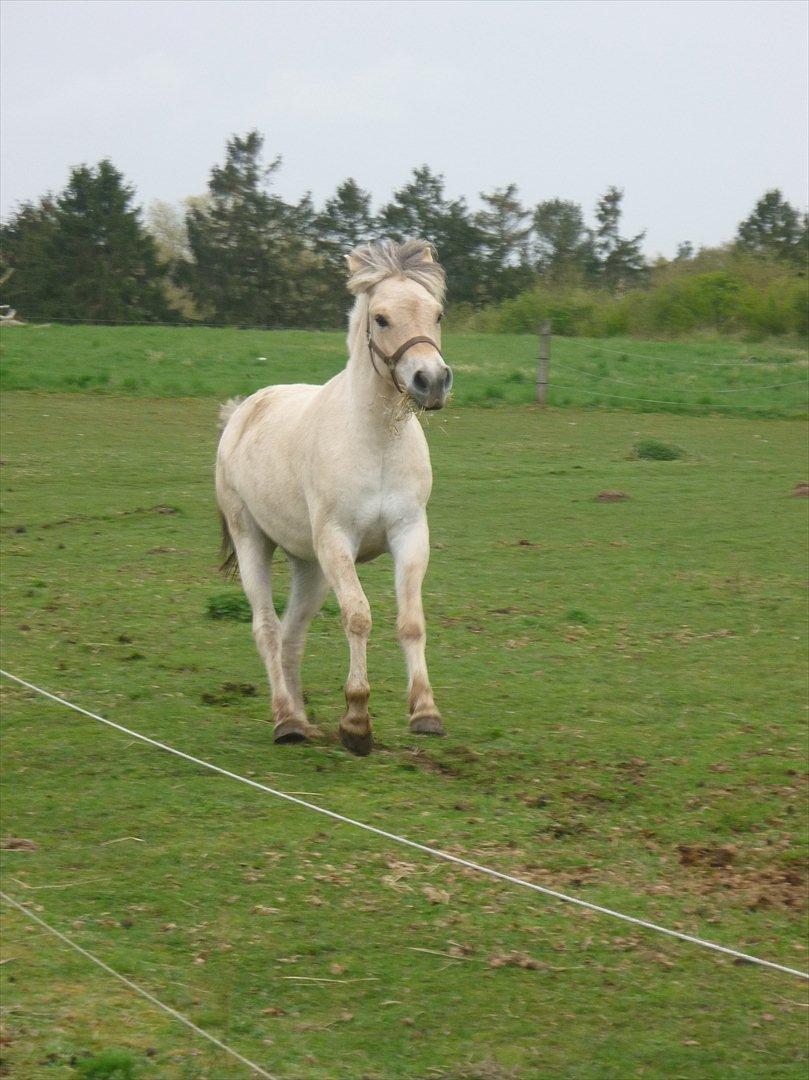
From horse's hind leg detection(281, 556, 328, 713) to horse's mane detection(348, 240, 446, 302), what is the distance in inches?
65.6

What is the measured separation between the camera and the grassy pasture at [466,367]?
24469 millimetres

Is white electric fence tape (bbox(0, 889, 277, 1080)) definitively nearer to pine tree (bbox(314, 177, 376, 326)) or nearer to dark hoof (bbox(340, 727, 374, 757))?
dark hoof (bbox(340, 727, 374, 757))

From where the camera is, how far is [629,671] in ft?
27.5

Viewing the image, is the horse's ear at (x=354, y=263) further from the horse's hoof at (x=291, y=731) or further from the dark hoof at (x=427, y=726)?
the horse's hoof at (x=291, y=731)

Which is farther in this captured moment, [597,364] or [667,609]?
[597,364]

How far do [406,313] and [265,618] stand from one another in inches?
77.8

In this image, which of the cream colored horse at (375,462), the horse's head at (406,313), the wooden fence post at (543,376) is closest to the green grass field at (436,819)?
the cream colored horse at (375,462)

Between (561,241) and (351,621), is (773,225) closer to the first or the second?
(561,241)

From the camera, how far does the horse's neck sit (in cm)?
607

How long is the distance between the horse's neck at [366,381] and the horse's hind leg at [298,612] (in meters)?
1.25

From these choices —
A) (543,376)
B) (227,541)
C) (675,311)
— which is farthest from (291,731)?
(675,311)

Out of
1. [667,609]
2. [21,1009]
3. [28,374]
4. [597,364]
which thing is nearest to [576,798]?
[21,1009]

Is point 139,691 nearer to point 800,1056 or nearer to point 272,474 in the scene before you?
point 272,474

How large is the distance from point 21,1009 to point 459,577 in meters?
7.30
